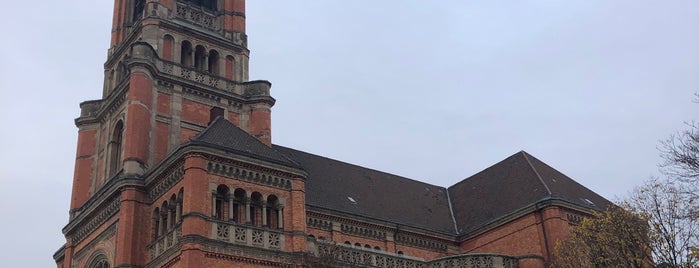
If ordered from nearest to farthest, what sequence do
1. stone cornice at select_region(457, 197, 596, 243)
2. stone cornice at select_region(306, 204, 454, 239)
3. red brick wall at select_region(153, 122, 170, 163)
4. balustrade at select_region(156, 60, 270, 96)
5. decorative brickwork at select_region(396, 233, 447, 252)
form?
1. red brick wall at select_region(153, 122, 170, 163)
2. stone cornice at select_region(306, 204, 454, 239)
3. stone cornice at select_region(457, 197, 596, 243)
4. balustrade at select_region(156, 60, 270, 96)
5. decorative brickwork at select_region(396, 233, 447, 252)

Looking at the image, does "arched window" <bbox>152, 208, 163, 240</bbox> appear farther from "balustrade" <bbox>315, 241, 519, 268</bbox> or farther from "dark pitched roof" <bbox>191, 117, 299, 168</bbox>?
"balustrade" <bbox>315, 241, 519, 268</bbox>

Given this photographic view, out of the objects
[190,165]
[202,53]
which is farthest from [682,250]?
[202,53]

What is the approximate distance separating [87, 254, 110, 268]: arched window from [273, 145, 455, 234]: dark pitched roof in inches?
405

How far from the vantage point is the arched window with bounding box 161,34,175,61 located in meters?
41.6

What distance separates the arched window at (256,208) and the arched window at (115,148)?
10.4 metres

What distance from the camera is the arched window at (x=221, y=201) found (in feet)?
104

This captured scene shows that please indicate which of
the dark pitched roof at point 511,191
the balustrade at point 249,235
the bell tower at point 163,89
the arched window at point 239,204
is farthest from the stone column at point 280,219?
the dark pitched roof at point 511,191

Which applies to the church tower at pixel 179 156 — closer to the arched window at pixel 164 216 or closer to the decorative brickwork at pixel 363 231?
the arched window at pixel 164 216

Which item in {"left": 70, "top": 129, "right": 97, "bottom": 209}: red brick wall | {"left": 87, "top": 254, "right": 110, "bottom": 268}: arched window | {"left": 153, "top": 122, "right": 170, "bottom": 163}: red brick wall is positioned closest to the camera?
{"left": 87, "top": 254, "right": 110, "bottom": 268}: arched window

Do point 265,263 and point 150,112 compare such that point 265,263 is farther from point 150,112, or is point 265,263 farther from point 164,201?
point 150,112

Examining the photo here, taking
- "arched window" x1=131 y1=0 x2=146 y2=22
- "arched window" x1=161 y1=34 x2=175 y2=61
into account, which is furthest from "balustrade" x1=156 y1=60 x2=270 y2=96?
"arched window" x1=131 y1=0 x2=146 y2=22

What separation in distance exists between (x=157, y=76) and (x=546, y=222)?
21.8m

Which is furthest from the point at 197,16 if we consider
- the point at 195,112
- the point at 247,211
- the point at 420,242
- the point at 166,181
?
the point at 420,242

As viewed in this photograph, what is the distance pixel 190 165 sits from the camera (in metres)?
31.3
